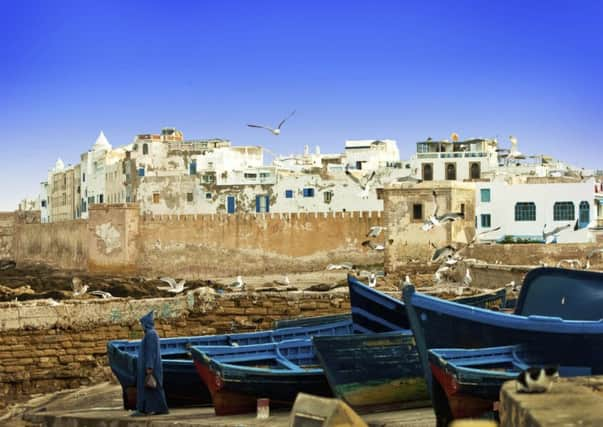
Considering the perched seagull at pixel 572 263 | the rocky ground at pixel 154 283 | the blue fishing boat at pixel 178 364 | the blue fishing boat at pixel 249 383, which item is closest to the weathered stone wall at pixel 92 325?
the blue fishing boat at pixel 178 364

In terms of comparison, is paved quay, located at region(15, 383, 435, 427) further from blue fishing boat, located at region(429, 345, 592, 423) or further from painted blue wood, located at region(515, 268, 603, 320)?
painted blue wood, located at region(515, 268, 603, 320)

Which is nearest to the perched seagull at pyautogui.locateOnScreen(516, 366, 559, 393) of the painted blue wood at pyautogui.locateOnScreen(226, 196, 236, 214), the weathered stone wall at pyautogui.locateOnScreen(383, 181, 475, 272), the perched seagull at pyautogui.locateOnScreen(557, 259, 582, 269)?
the perched seagull at pyautogui.locateOnScreen(557, 259, 582, 269)

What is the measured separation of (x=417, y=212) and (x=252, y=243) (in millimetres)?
8395

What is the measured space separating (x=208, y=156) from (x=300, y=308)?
29.5 m

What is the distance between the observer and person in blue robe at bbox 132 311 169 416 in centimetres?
1041

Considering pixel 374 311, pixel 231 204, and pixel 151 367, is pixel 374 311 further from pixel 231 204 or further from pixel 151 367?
pixel 231 204

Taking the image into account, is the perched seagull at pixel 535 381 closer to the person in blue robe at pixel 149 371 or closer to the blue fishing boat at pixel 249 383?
the blue fishing boat at pixel 249 383

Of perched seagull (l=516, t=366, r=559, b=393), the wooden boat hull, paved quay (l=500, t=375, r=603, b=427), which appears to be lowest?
the wooden boat hull

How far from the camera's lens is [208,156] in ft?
153

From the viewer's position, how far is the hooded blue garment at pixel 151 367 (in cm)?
1040

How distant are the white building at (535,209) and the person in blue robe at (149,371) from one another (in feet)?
76.1

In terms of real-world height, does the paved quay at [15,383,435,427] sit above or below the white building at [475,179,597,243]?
below

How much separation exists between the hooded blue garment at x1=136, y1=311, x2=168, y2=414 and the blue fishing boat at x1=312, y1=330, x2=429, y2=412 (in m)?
1.52

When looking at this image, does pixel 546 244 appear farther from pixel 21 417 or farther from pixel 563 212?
pixel 21 417
